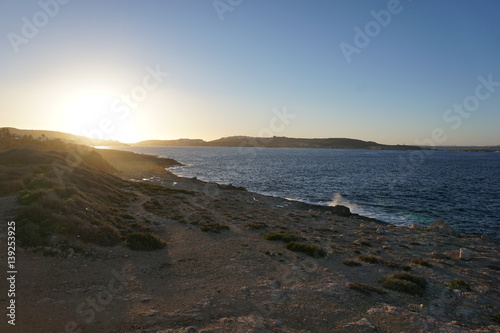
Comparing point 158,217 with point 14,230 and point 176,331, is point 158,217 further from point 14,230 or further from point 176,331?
point 176,331

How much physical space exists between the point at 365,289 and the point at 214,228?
14142 millimetres

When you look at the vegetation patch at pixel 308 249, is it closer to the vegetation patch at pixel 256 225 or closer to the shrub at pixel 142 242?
the vegetation patch at pixel 256 225

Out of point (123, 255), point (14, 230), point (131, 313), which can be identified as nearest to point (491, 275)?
point (131, 313)

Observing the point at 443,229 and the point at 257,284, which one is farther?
the point at 443,229

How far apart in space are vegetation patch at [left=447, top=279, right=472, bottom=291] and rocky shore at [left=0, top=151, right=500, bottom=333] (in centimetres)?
9

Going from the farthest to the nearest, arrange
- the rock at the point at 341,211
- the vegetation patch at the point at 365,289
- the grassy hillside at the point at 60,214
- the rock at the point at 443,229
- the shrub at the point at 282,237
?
the rock at the point at 341,211
the rock at the point at 443,229
the shrub at the point at 282,237
the grassy hillside at the point at 60,214
the vegetation patch at the point at 365,289

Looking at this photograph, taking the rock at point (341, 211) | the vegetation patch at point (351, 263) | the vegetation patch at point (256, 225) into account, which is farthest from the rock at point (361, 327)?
the rock at point (341, 211)

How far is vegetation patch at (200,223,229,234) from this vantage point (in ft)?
80.1

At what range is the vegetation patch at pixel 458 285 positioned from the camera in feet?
49.1

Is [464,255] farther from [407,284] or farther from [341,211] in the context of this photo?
[341,211]

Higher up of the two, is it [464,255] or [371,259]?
[371,259]

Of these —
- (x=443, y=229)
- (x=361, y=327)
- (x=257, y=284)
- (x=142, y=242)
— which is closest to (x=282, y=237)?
(x=257, y=284)

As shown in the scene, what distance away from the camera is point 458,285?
49.7 ft

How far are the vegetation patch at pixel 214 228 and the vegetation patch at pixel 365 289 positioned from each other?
42.7 ft
